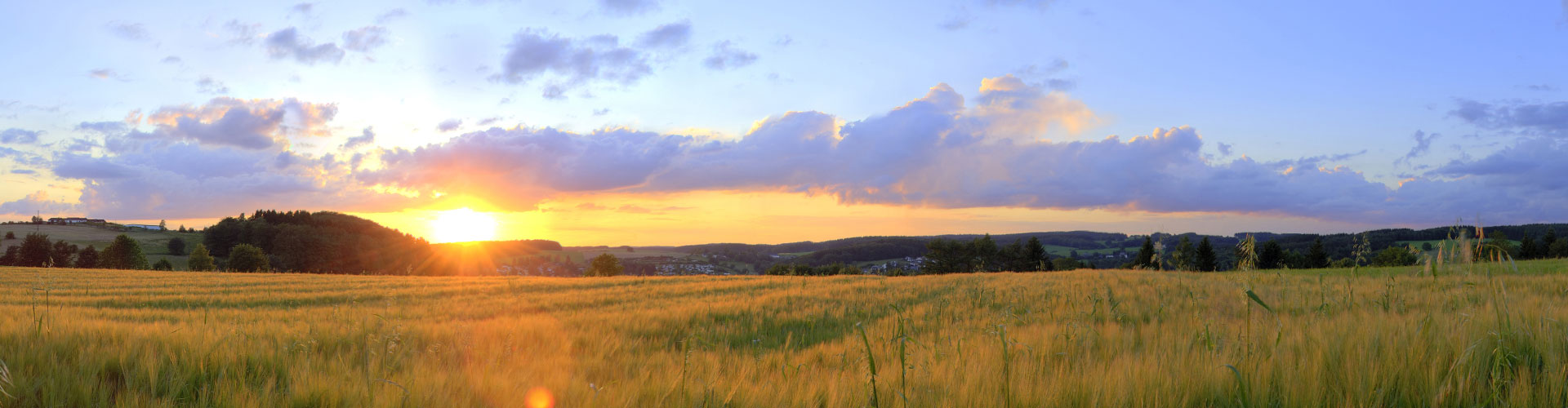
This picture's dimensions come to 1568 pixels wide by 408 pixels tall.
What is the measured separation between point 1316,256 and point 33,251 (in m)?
165

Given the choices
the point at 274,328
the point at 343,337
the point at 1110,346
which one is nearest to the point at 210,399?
the point at 343,337

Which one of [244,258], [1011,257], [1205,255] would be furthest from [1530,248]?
[244,258]

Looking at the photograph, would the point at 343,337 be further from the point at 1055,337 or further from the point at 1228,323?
the point at 1228,323

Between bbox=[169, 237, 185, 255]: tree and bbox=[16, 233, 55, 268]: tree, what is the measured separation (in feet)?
62.2

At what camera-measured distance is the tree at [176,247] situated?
100188 mm

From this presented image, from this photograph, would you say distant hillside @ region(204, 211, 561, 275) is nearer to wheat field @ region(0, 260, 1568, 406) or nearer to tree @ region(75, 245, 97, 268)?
tree @ region(75, 245, 97, 268)

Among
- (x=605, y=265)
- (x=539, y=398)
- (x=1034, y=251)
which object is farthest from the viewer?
(x=1034, y=251)

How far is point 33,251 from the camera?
78.1 m

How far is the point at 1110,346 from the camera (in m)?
4.38

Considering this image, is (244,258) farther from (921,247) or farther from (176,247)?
(921,247)

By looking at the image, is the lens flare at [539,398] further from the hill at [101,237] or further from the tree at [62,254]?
the hill at [101,237]

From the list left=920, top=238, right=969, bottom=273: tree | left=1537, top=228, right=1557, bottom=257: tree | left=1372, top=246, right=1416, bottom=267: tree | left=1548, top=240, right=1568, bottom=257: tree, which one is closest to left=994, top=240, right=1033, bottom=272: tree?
left=920, top=238, right=969, bottom=273: tree

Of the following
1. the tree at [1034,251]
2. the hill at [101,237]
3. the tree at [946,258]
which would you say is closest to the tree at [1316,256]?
the tree at [1034,251]

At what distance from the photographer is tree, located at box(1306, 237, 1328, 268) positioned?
268 feet
